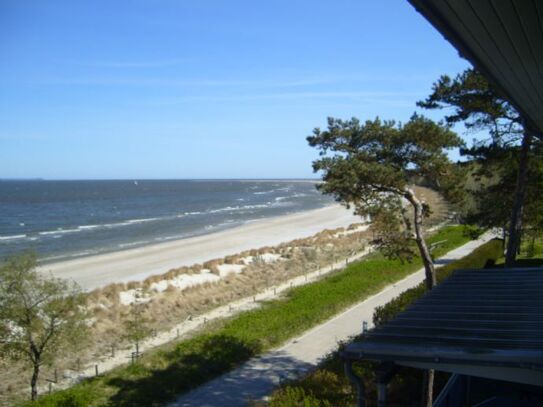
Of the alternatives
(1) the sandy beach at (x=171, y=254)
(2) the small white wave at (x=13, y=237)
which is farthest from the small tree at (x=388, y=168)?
(2) the small white wave at (x=13, y=237)

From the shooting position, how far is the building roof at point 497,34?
3312 millimetres

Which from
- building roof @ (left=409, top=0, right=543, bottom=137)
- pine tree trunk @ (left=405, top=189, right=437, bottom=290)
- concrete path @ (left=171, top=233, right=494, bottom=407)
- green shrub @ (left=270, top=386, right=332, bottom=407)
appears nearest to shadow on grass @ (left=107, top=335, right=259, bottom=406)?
concrete path @ (left=171, top=233, right=494, bottom=407)

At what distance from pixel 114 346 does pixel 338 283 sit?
38.8 ft

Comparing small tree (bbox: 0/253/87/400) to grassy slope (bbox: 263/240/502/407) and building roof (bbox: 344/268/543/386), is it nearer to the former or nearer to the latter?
grassy slope (bbox: 263/240/502/407)

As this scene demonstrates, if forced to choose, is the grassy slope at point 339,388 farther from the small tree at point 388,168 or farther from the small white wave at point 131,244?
the small white wave at point 131,244

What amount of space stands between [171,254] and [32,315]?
2753cm

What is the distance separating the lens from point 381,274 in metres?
27.3

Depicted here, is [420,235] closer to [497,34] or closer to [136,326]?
[497,34]

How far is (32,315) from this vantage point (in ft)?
46.3

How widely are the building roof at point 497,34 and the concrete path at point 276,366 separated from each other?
10273 millimetres

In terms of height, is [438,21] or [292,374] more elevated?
[438,21]

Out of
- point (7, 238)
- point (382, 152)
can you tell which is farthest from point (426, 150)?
point (7, 238)

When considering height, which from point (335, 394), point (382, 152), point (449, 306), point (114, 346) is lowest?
point (114, 346)

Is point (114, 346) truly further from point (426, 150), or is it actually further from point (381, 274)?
point (381, 274)
